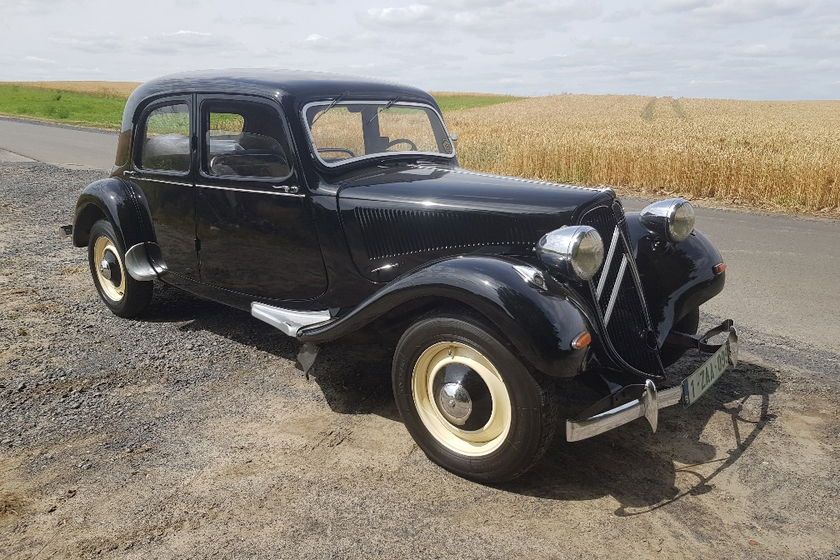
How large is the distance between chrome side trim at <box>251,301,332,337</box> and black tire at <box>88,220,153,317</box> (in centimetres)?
147

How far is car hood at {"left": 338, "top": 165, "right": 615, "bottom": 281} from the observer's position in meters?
3.37

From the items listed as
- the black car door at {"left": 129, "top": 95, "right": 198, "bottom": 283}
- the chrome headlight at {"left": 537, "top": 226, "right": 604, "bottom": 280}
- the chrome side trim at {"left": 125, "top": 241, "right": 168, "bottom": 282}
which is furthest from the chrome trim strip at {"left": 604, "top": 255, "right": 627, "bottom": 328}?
the chrome side trim at {"left": 125, "top": 241, "right": 168, "bottom": 282}

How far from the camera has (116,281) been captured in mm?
5332

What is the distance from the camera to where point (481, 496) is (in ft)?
9.69

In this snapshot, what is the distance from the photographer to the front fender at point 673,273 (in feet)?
12.6

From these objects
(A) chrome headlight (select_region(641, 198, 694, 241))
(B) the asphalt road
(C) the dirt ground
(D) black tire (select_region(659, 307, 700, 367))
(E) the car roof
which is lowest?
(C) the dirt ground

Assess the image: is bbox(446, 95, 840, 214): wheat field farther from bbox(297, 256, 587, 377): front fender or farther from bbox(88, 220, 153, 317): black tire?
bbox(88, 220, 153, 317): black tire

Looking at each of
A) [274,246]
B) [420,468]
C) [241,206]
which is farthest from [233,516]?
[241,206]

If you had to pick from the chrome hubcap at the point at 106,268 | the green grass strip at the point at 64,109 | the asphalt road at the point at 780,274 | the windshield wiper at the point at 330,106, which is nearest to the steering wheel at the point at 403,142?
the windshield wiper at the point at 330,106

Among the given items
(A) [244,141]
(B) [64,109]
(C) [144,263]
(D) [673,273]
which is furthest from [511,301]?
(B) [64,109]

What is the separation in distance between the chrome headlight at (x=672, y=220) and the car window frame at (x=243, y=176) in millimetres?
2125

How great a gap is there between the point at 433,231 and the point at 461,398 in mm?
960

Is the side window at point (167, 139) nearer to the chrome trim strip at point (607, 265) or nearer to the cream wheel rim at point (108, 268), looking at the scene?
the cream wheel rim at point (108, 268)

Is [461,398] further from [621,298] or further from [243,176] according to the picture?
[243,176]
